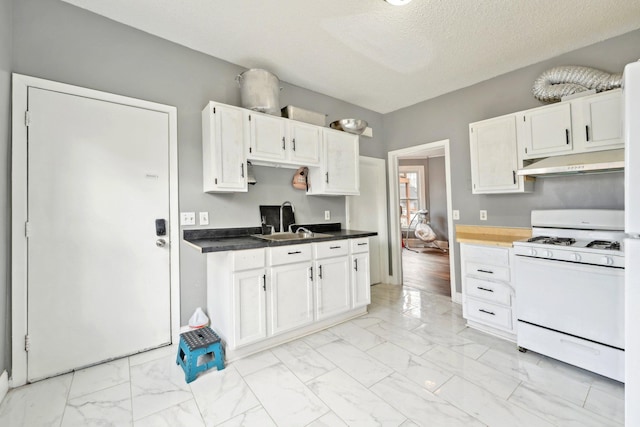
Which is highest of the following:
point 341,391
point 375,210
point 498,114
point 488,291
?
point 498,114

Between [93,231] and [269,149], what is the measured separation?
1.53 m

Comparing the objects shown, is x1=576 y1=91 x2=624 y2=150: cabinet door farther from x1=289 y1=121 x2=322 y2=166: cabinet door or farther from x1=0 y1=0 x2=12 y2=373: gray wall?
x1=0 y1=0 x2=12 y2=373: gray wall

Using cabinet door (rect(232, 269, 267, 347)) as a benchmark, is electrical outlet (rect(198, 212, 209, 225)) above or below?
above

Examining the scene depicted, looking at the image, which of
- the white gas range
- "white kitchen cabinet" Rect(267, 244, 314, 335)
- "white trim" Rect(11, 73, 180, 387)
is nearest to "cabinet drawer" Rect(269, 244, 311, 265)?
"white kitchen cabinet" Rect(267, 244, 314, 335)

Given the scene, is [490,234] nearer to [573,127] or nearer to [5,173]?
[573,127]

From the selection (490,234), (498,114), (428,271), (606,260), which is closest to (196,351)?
(606,260)

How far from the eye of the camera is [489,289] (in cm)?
246

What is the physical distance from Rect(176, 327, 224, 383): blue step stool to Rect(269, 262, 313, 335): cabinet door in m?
0.43

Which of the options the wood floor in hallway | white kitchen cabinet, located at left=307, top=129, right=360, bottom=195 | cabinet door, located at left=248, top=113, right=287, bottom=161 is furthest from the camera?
the wood floor in hallway

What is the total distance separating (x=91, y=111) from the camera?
200 cm

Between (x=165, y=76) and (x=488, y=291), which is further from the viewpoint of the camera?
(x=488, y=291)

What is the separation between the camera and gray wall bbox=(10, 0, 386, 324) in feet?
6.13

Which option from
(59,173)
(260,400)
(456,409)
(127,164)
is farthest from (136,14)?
(456,409)

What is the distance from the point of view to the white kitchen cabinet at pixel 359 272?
2775 mm
